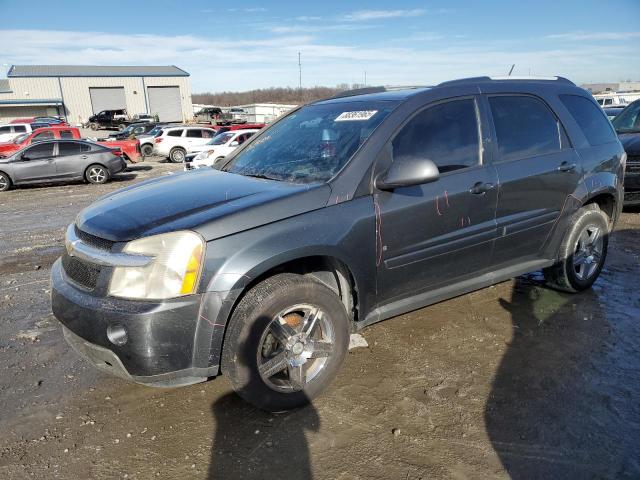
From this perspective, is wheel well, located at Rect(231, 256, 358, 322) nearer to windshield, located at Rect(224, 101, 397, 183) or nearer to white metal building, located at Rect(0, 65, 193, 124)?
windshield, located at Rect(224, 101, 397, 183)

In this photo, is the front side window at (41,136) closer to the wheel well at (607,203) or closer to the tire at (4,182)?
the tire at (4,182)

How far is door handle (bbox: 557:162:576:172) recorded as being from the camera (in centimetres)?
395

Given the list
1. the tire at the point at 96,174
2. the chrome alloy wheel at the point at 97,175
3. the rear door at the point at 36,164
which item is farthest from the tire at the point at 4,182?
the chrome alloy wheel at the point at 97,175

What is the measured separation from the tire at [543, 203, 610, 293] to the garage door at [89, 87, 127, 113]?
58413 mm

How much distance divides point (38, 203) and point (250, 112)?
4128 cm

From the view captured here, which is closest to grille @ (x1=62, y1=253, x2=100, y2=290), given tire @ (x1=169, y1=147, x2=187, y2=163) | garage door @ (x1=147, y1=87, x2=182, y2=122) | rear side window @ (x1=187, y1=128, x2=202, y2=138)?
tire @ (x1=169, y1=147, x2=187, y2=163)

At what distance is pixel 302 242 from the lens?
2736 mm

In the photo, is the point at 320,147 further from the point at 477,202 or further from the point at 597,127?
the point at 597,127

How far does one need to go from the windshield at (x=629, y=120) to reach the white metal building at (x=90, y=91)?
2132 inches

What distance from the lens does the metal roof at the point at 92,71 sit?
5344 centimetres

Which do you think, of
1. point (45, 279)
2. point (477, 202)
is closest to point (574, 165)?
point (477, 202)

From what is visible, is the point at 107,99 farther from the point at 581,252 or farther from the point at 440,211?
the point at 440,211

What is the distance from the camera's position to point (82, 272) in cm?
275

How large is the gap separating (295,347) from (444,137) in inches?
71.3
